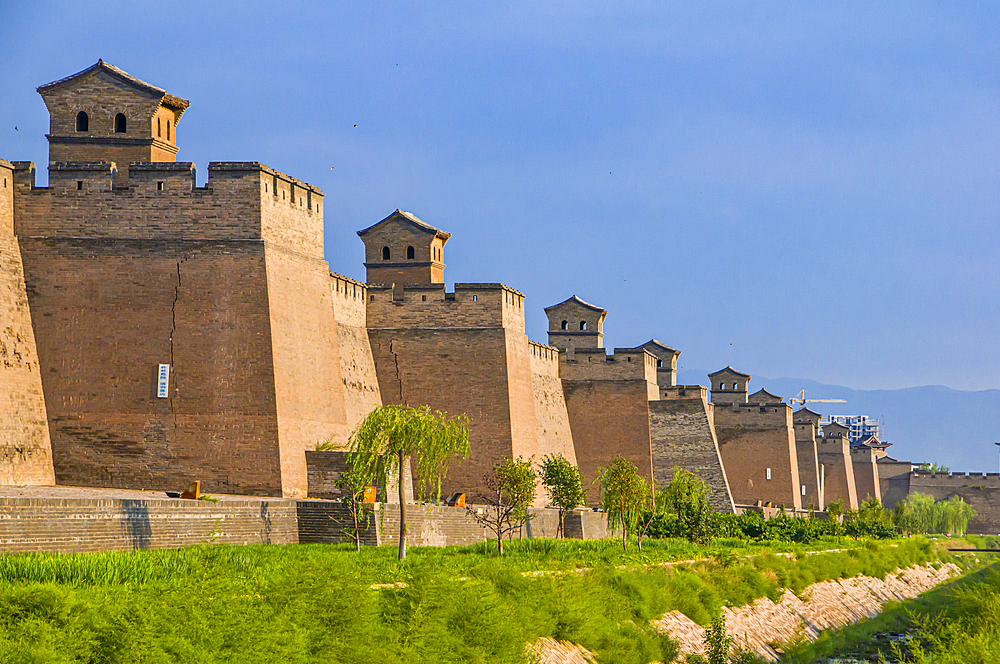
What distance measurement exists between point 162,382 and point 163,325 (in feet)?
3.70

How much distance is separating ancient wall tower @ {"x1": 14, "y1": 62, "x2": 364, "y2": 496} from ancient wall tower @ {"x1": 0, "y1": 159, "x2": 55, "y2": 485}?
0.20 m

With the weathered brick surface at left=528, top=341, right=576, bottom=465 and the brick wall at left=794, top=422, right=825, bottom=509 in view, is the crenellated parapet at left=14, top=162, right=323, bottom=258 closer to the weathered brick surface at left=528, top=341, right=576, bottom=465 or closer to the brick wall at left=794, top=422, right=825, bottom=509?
the weathered brick surface at left=528, top=341, right=576, bottom=465

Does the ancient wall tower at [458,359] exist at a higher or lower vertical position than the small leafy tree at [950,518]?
higher

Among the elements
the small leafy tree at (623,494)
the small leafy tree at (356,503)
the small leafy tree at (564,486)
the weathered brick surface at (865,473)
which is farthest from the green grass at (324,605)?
the weathered brick surface at (865,473)

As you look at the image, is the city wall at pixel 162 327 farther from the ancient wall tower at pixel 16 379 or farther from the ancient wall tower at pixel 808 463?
the ancient wall tower at pixel 808 463

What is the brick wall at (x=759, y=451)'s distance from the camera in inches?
2016

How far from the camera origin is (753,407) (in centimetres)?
5212

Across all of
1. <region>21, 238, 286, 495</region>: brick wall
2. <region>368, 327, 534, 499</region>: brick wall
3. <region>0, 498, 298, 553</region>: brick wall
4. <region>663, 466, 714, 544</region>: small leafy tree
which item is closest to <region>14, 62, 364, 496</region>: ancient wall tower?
<region>21, 238, 286, 495</region>: brick wall

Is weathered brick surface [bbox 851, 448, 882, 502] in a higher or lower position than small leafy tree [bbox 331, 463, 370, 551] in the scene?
lower

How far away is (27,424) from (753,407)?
37894mm

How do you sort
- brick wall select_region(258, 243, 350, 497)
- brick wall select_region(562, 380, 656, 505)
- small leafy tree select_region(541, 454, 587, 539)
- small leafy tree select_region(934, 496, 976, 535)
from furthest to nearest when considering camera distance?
small leafy tree select_region(934, 496, 976, 535)
brick wall select_region(562, 380, 656, 505)
small leafy tree select_region(541, 454, 587, 539)
brick wall select_region(258, 243, 350, 497)

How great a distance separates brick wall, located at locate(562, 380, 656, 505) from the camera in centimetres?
4069

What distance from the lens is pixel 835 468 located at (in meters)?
64.1

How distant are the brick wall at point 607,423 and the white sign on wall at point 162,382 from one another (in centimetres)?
2145
